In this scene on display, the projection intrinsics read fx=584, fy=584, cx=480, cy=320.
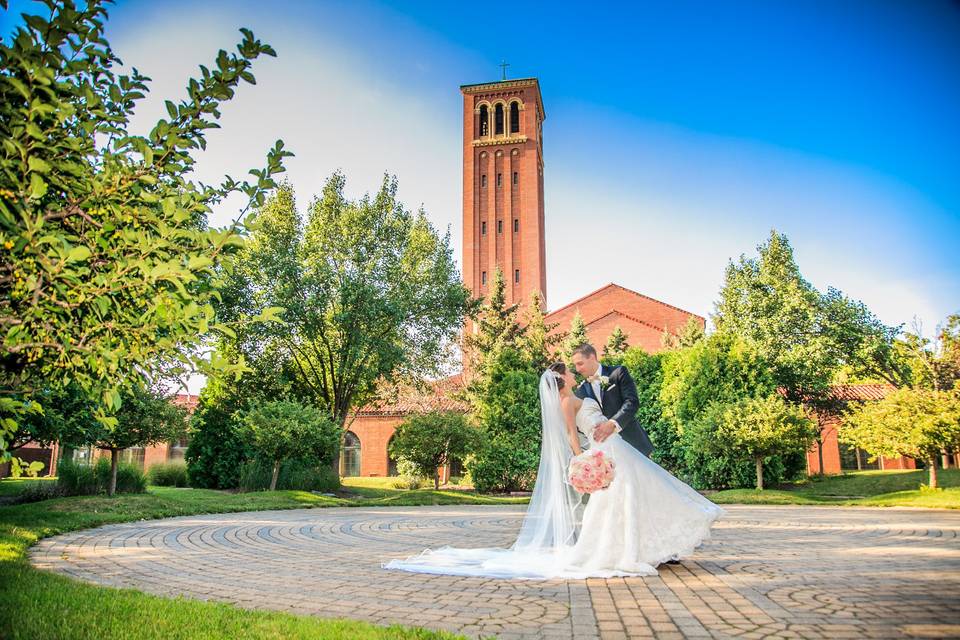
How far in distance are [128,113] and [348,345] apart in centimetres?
2161

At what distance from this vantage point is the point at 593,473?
6.27 metres

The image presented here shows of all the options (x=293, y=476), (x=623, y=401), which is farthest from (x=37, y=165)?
(x=293, y=476)

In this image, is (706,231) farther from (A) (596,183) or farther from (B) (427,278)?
(B) (427,278)

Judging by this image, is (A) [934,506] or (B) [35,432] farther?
(A) [934,506]

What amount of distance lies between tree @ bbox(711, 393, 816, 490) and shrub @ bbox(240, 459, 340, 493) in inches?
590

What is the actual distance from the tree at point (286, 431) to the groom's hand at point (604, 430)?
48.5ft

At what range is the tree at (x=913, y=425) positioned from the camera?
18.4 meters

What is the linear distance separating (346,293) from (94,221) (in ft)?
69.7

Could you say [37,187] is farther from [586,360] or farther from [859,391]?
[859,391]

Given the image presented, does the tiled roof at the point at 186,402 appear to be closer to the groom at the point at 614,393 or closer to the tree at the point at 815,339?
the groom at the point at 614,393

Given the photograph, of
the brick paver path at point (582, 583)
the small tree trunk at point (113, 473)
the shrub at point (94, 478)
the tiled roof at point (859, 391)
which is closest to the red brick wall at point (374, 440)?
the shrub at point (94, 478)

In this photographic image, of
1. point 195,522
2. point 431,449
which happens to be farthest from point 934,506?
point 195,522

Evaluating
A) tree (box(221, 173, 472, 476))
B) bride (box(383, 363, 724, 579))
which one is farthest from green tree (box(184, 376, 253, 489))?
bride (box(383, 363, 724, 579))

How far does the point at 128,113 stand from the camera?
10.5ft
